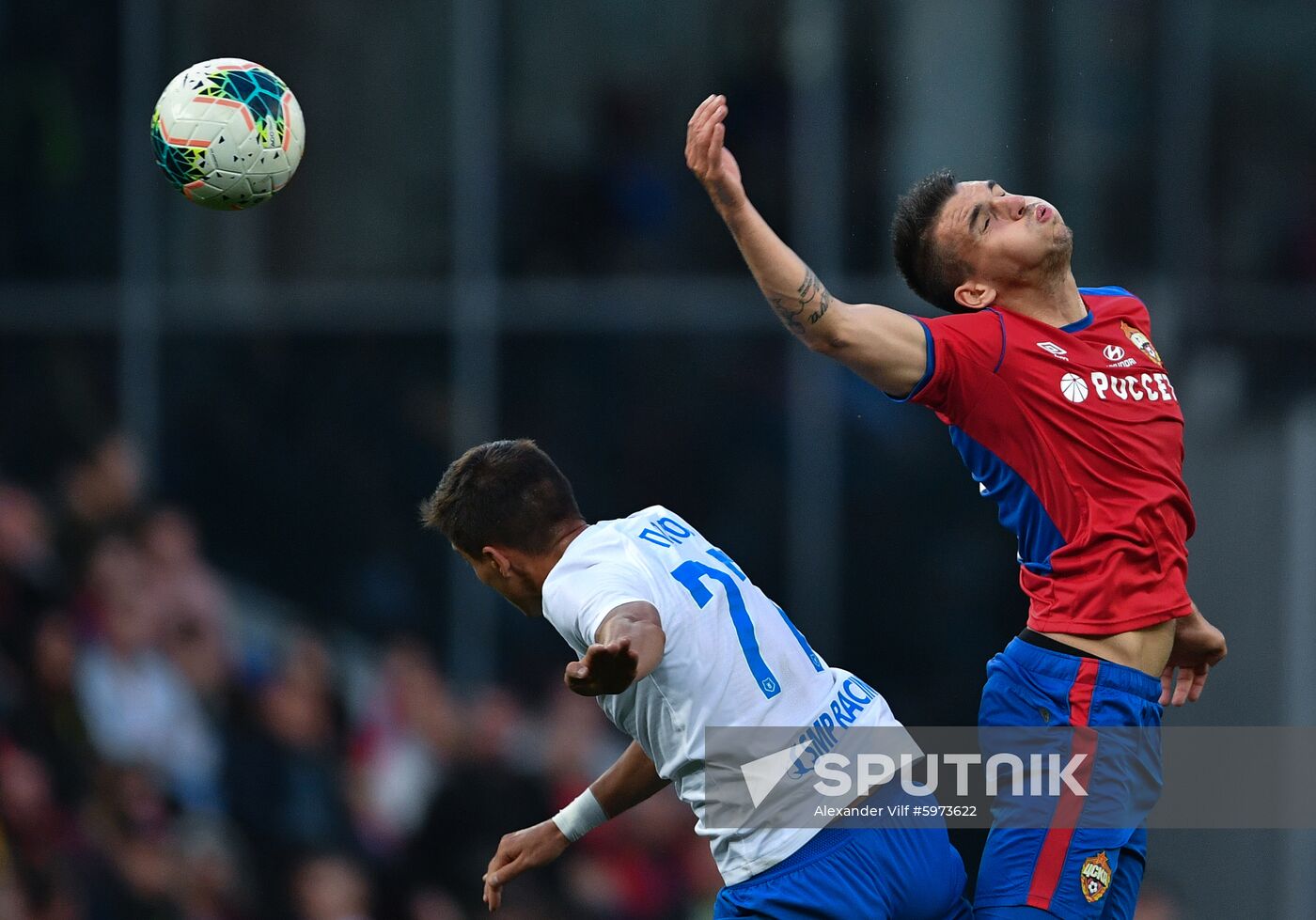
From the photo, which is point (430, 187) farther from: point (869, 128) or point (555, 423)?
point (869, 128)

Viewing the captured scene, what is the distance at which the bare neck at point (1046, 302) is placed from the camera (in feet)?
16.9

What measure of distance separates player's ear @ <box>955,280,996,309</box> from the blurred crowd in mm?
4777

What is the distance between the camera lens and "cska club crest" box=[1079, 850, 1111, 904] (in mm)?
4832

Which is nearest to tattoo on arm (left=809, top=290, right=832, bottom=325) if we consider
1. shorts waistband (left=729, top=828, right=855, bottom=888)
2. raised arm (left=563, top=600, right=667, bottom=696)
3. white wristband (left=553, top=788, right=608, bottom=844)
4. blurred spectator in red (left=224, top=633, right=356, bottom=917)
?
raised arm (left=563, top=600, right=667, bottom=696)

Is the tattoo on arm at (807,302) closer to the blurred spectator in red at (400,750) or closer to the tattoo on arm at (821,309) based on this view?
the tattoo on arm at (821,309)

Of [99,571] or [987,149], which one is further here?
[987,149]

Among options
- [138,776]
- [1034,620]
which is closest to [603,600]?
[1034,620]

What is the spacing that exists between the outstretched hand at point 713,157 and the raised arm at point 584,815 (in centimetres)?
159

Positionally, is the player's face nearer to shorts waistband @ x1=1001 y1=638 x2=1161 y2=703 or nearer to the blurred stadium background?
shorts waistband @ x1=1001 y1=638 x2=1161 y2=703

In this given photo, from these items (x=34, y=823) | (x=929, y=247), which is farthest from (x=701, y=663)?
(x=34, y=823)

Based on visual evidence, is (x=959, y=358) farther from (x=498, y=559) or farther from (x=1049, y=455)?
(x=498, y=559)

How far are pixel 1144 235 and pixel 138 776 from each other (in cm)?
737

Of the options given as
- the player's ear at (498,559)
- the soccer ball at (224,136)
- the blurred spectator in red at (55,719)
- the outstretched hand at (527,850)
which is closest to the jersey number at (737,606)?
the player's ear at (498,559)

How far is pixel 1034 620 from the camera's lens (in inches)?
199
